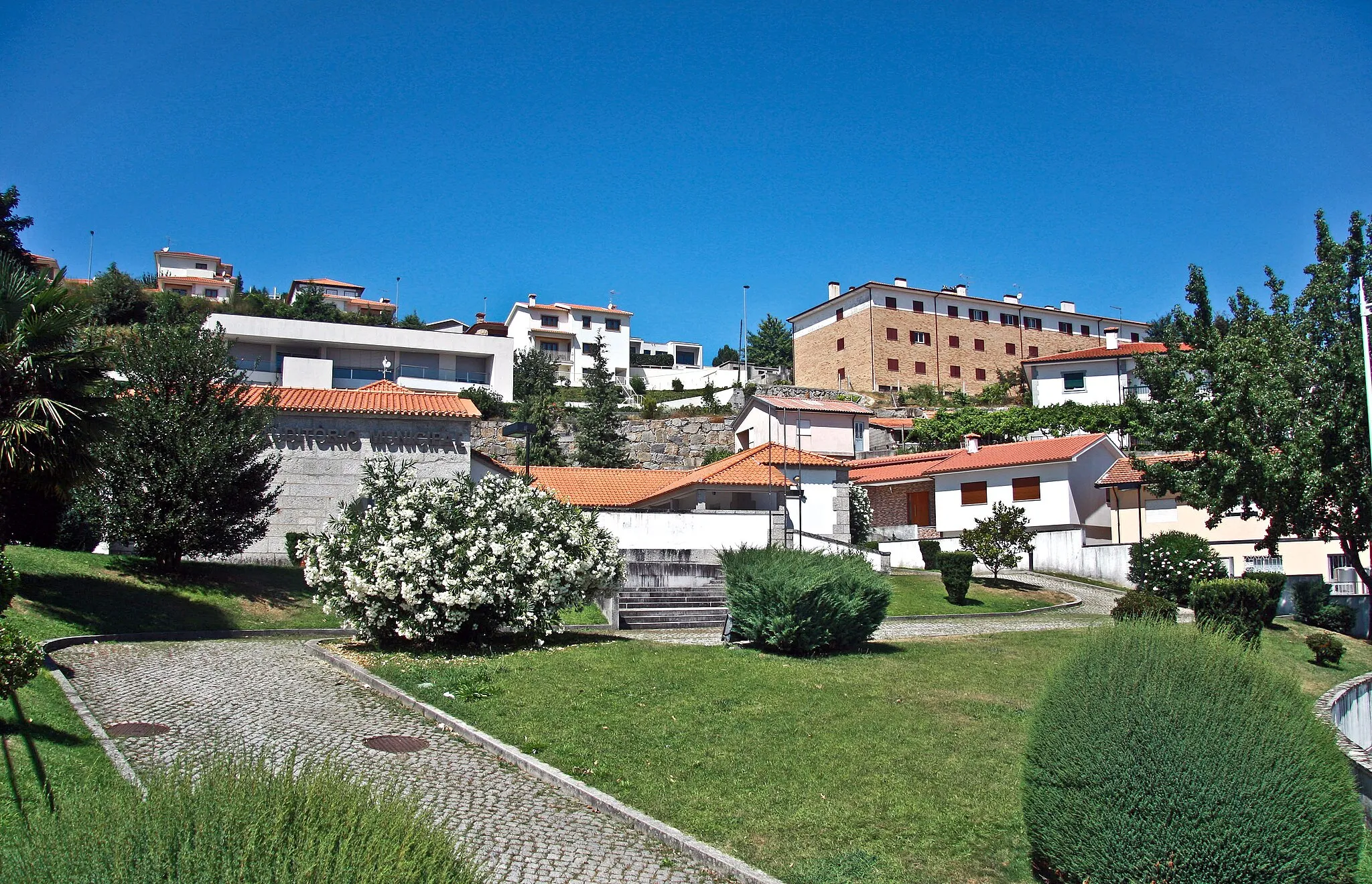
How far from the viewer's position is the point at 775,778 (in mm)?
A: 8250

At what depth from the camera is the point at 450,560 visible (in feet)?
46.1

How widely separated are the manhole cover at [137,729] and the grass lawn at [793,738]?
9.66 feet

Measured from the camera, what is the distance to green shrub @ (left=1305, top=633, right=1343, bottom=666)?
67.1 ft

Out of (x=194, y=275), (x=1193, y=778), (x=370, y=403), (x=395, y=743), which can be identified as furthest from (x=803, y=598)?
(x=194, y=275)

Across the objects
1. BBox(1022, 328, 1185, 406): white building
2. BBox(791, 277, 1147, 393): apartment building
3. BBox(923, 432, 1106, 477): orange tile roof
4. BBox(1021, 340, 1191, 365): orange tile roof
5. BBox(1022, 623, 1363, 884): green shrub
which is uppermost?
BBox(791, 277, 1147, 393): apartment building

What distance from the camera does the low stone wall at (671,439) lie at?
5294 cm

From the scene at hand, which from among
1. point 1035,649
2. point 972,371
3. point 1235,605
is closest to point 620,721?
point 1035,649

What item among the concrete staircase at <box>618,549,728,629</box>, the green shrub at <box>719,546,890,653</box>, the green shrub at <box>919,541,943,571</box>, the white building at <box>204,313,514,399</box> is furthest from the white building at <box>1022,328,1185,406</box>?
the green shrub at <box>719,546,890,653</box>

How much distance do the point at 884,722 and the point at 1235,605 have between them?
1534 cm

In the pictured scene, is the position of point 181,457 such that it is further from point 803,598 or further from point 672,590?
point 803,598

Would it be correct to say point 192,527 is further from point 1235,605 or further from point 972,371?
point 972,371

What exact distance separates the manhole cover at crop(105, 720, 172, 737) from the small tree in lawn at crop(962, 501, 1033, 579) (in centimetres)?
2380

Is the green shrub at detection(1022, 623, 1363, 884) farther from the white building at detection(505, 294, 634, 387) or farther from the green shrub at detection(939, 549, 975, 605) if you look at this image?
the white building at detection(505, 294, 634, 387)

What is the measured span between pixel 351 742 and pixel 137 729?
217cm
